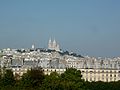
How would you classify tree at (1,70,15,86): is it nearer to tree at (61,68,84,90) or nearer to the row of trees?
the row of trees

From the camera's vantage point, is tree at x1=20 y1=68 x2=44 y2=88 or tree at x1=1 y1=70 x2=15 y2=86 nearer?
tree at x1=20 y1=68 x2=44 y2=88

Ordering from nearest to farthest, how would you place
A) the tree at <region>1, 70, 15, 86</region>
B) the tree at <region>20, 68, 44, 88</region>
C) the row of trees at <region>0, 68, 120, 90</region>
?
the row of trees at <region>0, 68, 120, 90</region> < the tree at <region>20, 68, 44, 88</region> < the tree at <region>1, 70, 15, 86</region>

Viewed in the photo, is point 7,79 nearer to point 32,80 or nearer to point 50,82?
point 32,80

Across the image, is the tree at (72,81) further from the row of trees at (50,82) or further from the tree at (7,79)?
the tree at (7,79)

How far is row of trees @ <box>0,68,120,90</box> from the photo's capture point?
46.7 m

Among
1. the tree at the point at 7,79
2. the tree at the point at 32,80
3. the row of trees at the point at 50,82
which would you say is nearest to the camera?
the row of trees at the point at 50,82

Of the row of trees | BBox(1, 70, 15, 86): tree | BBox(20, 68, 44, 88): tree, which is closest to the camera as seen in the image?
the row of trees

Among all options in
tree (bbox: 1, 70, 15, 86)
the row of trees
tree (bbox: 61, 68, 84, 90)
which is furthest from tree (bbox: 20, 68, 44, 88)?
tree (bbox: 61, 68, 84, 90)

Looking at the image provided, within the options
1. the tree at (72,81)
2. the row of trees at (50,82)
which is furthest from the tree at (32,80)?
the tree at (72,81)

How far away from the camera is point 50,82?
47.7m

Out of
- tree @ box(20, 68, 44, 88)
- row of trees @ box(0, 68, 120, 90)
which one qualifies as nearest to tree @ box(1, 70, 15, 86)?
row of trees @ box(0, 68, 120, 90)

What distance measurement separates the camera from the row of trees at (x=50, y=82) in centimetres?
4667

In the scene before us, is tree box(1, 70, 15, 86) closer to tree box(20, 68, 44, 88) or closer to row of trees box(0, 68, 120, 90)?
row of trees box(0, 68, 120, 90)

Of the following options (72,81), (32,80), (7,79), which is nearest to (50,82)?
(72,81)
